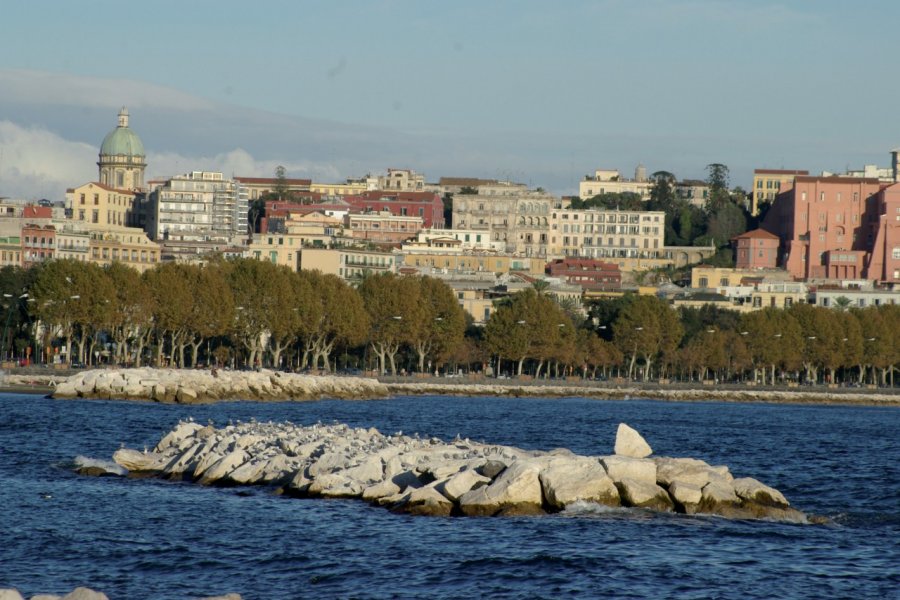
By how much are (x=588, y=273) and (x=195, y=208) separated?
131ft

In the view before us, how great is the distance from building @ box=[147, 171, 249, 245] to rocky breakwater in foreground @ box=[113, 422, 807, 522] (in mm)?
128433

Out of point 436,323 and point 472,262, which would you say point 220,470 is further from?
point 472,262

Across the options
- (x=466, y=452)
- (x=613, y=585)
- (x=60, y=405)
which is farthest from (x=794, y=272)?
(x=613, y=585)

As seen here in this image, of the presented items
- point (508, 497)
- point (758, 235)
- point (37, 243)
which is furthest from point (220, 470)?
point (758, 235)

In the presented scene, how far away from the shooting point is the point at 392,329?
10538 cm

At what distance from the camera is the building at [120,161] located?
188 m

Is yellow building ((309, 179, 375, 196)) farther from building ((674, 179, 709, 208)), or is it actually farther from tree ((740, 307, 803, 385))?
tree ((740, 307, 803, 385))

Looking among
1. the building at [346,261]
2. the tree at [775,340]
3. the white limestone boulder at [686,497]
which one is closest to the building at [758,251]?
the tree at [775,340]

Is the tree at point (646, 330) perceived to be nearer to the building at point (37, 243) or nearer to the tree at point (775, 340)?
the tree at point (775, 340)

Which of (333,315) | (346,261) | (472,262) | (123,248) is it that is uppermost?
(472,262)

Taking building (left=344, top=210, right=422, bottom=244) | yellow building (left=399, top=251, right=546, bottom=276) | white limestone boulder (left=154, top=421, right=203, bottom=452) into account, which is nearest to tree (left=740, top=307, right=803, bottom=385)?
yellow building (left=399, top=251, right=546, bottom=276)

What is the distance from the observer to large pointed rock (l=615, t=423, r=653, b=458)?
113 feet

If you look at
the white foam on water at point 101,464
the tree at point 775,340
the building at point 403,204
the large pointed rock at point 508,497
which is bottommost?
the white foam on water at point 101,464

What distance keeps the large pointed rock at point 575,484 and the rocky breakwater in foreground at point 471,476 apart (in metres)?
0.02
